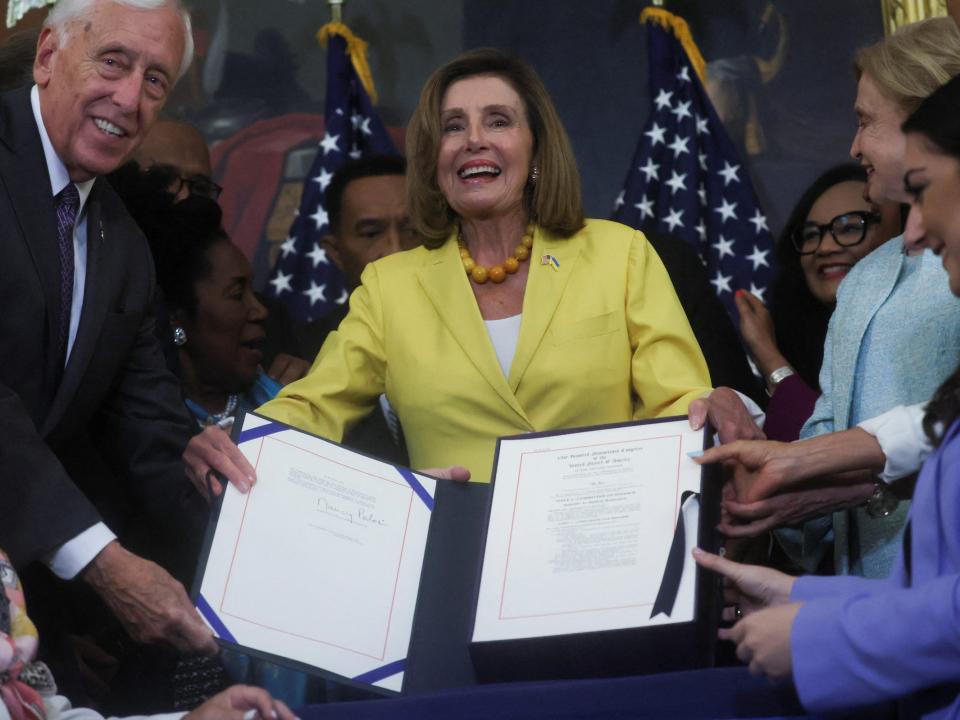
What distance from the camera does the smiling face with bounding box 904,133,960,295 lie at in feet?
6.62

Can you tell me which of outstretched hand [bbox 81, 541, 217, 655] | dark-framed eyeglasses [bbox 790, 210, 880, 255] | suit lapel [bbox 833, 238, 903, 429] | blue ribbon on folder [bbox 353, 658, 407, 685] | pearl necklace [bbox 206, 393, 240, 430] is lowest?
blue ribbon on folder [bbox 353, 658, 407, 685]

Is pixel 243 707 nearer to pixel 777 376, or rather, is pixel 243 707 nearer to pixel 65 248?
pixel 65 248

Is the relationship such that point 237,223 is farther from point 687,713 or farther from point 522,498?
point 687,713

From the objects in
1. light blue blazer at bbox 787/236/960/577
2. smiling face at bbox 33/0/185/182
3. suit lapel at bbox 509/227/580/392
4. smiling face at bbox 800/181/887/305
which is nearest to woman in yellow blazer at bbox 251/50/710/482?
suit lapel at bbox 509/227/580/392

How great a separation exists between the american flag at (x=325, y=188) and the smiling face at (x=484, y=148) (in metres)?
1.85

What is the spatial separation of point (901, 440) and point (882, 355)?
289mm

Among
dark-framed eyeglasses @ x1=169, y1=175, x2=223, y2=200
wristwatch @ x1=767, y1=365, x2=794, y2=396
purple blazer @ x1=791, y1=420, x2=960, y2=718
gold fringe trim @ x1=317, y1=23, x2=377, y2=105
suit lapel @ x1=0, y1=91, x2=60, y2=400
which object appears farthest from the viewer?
gold fringe trim @ x1=317, y1=23, x2=377, y2=105

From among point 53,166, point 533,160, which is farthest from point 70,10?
A: point 533,160

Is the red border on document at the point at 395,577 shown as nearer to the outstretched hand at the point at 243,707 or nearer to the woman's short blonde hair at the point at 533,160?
the outstretched hand at the point at 243,707

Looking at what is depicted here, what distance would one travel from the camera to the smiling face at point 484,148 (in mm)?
3285

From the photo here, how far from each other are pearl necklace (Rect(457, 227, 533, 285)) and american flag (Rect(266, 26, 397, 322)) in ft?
6.32

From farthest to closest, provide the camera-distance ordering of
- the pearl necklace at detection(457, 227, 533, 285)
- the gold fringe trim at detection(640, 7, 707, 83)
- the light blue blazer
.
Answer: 1. the gold fringe trim at detection(640, 7, 707, 83)
2. the pearl necklace at detection(457, 227, 533, 285)
3. the light blue blazer

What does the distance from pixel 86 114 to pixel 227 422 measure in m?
1.09

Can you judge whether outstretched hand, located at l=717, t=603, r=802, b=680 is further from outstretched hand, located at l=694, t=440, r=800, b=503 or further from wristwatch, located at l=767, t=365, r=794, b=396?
wristwatch, located at l=767, t=365, r=794, b=396
